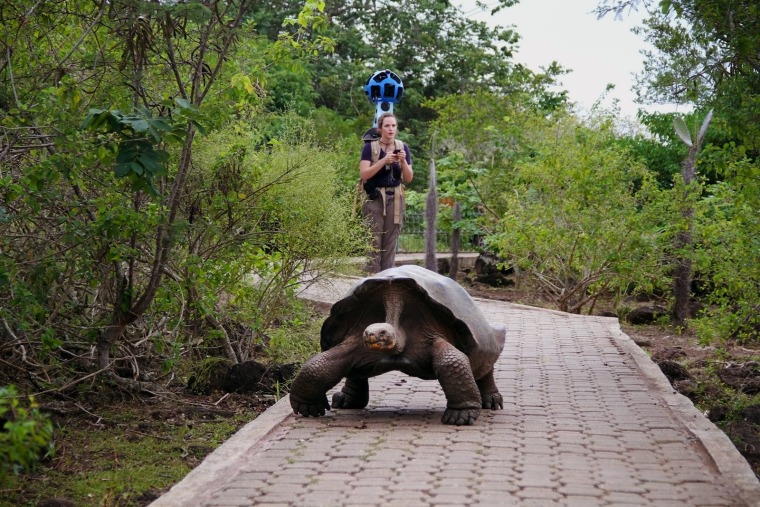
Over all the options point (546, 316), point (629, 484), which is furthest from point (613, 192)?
point (629, 484)

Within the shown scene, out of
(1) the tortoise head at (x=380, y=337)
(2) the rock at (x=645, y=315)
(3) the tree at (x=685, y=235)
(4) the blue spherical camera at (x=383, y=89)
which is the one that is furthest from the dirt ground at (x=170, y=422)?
(4) the blue spherical camera at (x=383, y=89)

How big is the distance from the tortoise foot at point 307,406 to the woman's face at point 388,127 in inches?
193

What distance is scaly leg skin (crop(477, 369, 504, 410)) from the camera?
23.1 feet

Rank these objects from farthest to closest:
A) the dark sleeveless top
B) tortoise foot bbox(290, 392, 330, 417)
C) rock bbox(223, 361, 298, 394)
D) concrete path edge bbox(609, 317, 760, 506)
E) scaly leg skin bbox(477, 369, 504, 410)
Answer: the dark sleeveless top, rock bbox(223, 361, 298, 394), scaly leg skin bbox(477, 369, 504, 410), tortoise foot bbox(290, 392, 330, 417), concrete path edge bbox(609, 317, 760, 506)

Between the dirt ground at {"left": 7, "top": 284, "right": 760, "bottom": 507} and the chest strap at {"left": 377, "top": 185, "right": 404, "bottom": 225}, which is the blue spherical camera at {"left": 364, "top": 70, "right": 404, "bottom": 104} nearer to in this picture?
the chest strap at {"left": 377, "top": 185, "right": 404, "bottom": 225}

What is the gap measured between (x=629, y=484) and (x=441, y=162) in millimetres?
15200

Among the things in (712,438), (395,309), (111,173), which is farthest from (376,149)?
(712,438)

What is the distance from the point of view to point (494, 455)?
5562 millimetres

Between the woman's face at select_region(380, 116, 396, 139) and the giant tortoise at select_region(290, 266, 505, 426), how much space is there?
4.43m

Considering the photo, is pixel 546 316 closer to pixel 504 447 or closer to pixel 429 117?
pixel 504 447

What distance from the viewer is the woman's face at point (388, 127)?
36.4 ft

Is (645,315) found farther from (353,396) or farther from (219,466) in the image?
(219,466)

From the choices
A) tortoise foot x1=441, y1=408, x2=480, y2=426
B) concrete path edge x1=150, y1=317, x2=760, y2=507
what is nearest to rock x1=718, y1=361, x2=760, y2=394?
concrete path edge x1=150, y1=317, x2=760, y2=507

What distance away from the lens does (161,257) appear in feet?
22.8
